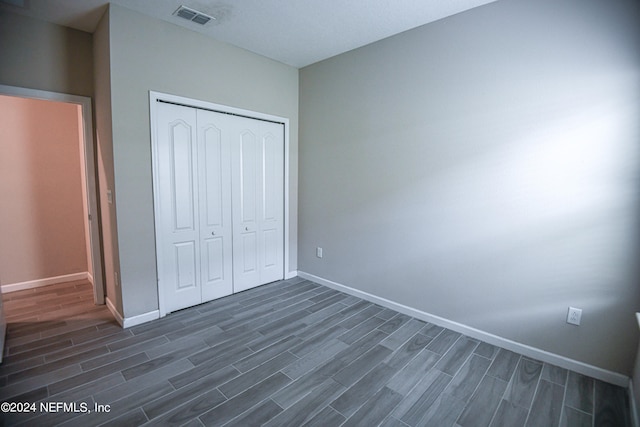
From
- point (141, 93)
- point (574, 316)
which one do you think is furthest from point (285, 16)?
point (574, 316)

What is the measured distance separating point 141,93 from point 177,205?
1.08m

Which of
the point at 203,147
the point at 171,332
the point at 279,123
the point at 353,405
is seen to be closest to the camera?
the point at 353,405

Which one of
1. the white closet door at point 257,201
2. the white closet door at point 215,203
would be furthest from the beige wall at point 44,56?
the white closet door at point 257,201

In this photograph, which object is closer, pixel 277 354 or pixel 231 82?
pixel 277 354

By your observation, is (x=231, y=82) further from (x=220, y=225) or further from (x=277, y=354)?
(x=277, y=354)

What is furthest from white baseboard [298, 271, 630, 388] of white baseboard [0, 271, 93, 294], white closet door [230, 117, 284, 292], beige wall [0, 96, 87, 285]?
beige wall [0, 96, 87, 285]

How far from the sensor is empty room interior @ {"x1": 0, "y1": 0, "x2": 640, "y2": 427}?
6.49 ft

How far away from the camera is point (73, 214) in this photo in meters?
3.90

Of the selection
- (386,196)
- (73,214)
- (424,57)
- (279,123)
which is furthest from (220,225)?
(424,57)

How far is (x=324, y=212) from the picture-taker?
3.87 metres

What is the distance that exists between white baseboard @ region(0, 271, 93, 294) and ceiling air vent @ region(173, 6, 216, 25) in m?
3.57

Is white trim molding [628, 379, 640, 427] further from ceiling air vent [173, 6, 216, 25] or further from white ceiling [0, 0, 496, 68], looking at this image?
ceiling air vent [173, 6, 216, 25]

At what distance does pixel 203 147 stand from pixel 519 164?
298 cm

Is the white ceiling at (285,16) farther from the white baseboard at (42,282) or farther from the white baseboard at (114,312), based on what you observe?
the white baseboard at (42,282)
